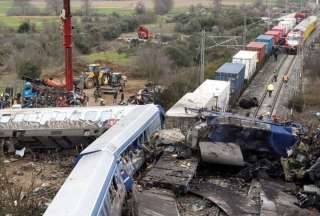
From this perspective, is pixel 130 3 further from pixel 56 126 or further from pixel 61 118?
pixel 56 126

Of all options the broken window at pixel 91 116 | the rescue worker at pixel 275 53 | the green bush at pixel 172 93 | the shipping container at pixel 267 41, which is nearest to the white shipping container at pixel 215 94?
the green bush at pixel 172 93

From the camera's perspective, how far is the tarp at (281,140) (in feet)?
44.4

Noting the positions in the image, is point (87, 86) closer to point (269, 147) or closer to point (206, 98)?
point (206, 98)

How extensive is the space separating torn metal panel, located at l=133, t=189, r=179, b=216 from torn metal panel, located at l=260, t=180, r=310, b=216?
2.11 meters

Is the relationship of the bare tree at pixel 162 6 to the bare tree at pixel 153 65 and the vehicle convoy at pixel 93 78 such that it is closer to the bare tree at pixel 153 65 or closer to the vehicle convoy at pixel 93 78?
the bare tree at pixel 153 65

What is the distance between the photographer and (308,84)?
2977 centimetres

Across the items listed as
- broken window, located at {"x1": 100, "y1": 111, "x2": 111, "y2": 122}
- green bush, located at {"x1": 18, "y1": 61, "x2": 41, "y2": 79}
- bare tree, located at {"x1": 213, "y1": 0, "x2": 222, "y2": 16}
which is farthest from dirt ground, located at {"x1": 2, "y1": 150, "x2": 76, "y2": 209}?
bare tree, located at {"x1": 213, "y1": 0, "x2": 222, "y2": 16}

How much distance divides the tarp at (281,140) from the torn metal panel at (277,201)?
1.26 m

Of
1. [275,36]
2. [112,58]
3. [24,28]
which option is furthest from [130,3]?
[275,36]

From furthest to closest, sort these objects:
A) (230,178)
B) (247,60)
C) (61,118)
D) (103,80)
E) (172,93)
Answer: (247,60)
(103,80)
(172,93)
(61,118)
(230,178)

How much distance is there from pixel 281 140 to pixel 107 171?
5.85 m

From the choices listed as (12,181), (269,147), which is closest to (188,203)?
(269,147)

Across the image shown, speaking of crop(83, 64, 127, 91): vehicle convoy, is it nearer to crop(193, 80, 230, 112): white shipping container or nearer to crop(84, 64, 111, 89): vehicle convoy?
crop(84, 64, 111, 89): vehicle convoy

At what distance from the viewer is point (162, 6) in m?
88.1
